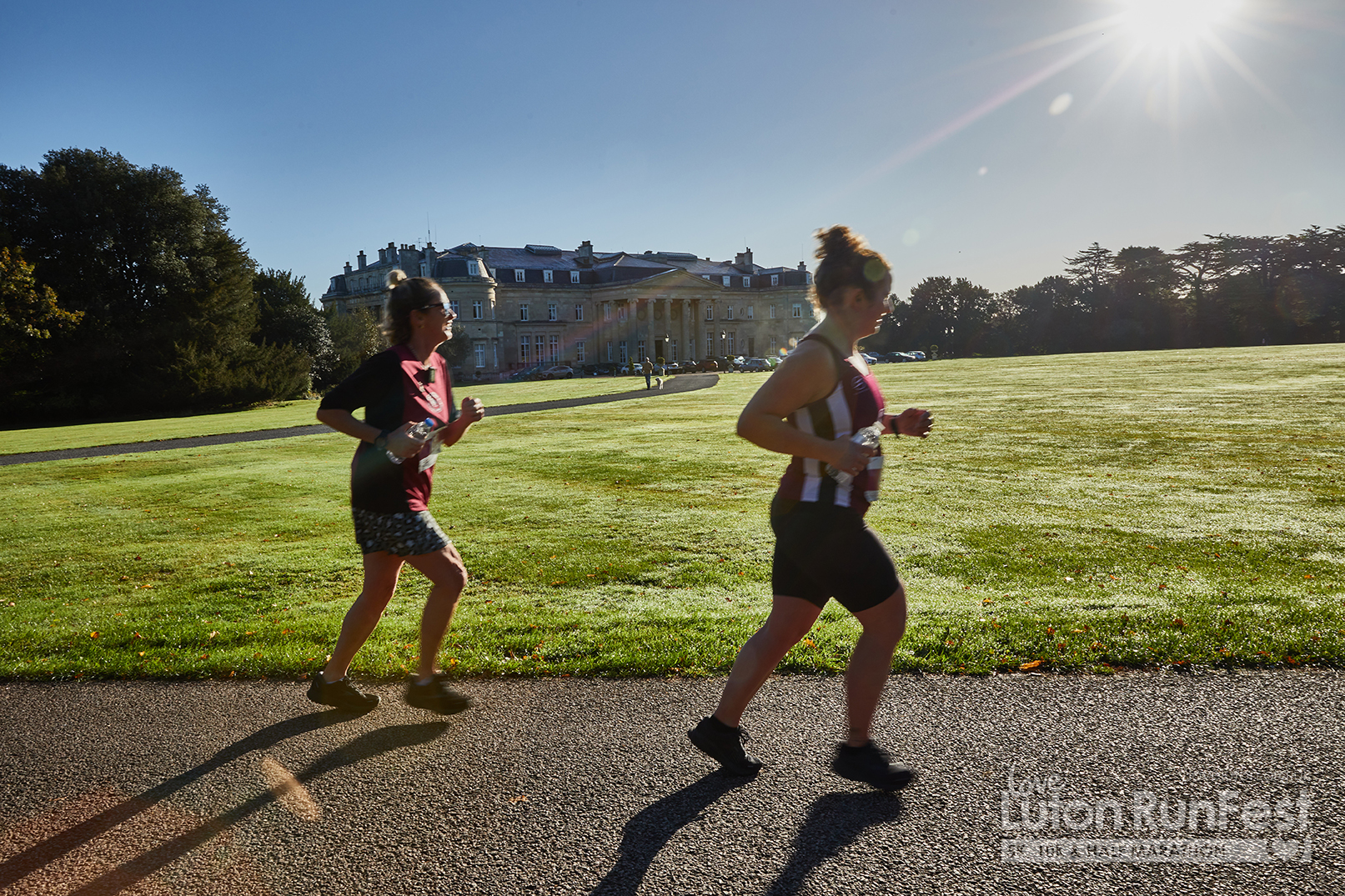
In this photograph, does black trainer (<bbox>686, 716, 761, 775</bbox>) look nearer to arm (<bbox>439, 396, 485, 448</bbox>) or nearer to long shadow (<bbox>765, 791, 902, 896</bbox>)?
long shadow (<bbox>765, 791, 902, 896</bbox>)

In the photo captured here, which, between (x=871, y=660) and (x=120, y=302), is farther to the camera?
(x=120, y=302)

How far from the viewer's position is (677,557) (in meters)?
7.84

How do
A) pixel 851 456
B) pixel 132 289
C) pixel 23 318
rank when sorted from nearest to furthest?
pixel 851 456 → pixel 23 318 → pixel 132 289

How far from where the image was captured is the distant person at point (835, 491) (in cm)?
297

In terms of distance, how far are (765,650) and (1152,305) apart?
9998 cm

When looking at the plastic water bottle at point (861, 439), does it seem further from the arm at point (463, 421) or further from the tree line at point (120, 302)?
the tree line at point (120, 302)

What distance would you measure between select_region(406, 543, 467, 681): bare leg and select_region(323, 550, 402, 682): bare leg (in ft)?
0.36

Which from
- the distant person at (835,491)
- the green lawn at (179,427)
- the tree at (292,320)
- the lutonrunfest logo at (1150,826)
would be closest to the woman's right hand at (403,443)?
the distant person at (835,491)

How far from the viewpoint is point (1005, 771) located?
3.28 metres

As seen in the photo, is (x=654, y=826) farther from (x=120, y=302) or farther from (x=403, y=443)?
(x=120, y=302)

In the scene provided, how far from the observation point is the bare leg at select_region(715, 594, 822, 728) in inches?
123

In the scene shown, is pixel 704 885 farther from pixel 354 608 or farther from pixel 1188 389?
pixel 1188 389

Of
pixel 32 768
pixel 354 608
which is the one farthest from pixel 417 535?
pixel 32 768

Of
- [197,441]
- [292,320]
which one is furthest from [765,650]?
[292,320]
